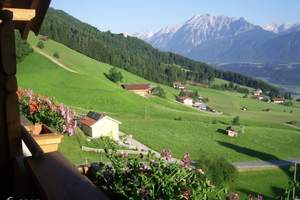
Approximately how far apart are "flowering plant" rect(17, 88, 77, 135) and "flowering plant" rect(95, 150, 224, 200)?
4818mm

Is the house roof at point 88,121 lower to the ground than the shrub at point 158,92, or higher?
higher

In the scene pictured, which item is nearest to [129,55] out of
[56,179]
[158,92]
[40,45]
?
[158,92]

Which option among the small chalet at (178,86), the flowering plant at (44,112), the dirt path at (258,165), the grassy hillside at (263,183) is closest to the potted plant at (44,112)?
the flowering plant at (44,112)

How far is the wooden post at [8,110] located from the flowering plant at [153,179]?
67 cm

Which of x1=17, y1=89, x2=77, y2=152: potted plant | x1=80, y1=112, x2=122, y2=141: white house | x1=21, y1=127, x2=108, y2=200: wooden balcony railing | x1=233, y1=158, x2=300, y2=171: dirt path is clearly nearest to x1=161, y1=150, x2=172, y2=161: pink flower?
x1=21, y1=127, x2=108, y2=200: wooden balcony railing

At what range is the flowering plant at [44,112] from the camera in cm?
777

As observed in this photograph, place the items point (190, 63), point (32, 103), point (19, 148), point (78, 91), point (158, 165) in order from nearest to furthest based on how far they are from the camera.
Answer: point (19, 148) → point (158, 165) → point (32, 103) → point (78, 91) → point (190, 63)

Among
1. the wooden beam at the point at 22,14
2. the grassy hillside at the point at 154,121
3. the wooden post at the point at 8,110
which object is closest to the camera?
the wooden post at the point at 8,110

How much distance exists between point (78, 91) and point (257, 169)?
85.2 feet

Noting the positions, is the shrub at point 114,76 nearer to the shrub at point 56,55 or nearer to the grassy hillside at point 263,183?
the shrub at point 56,55

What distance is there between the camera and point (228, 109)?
284 ft

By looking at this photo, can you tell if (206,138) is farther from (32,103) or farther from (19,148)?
(19,148)

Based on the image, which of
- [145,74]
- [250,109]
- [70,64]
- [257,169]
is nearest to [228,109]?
[250,109]

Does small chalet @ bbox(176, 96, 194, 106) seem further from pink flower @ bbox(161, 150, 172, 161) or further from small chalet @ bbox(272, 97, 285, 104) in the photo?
pink flower @ bbox(161, 150, 172, 161)
